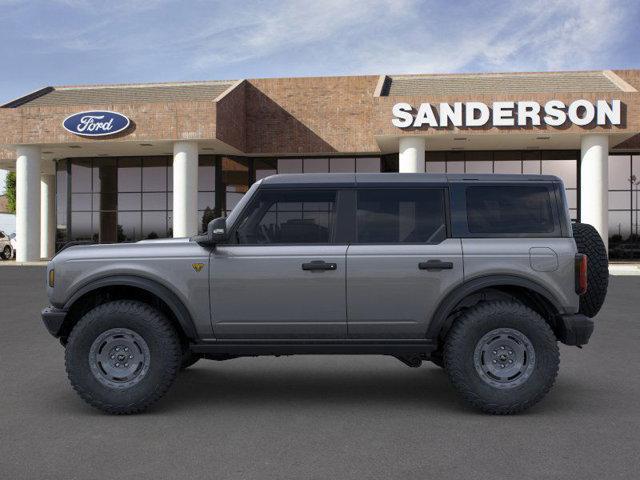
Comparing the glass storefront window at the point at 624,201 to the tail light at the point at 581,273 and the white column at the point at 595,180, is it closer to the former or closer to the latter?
the white column at the point at 595,180

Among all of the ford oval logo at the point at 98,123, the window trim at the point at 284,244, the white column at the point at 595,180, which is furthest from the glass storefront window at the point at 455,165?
the window trim at the point at 284,244

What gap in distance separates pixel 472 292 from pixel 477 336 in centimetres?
37

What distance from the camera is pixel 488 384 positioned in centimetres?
587

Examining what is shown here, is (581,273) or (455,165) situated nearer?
(581,273)

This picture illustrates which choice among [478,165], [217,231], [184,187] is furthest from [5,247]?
[217,231]

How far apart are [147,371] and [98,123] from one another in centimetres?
2831

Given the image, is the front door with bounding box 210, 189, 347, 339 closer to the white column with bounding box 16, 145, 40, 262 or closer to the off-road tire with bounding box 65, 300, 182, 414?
the off-road tire with bounding box 65, 300, 182, 414

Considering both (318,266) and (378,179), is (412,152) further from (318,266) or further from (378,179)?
(318,266)

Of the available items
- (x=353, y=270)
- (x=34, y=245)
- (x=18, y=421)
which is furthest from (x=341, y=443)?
(x=34, y=245)

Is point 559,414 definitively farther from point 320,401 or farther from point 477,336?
point 320,401

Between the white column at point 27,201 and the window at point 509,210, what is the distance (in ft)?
106

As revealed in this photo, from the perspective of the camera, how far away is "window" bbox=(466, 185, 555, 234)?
20.2 ft

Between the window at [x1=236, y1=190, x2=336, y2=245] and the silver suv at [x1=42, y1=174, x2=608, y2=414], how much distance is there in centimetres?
1

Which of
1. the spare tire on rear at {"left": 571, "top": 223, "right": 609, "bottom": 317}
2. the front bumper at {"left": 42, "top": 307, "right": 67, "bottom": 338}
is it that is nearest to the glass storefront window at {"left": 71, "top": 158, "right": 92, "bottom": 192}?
the front bumper at {"left": 42, "top": 307, "right": 67, "bottom": 338}
